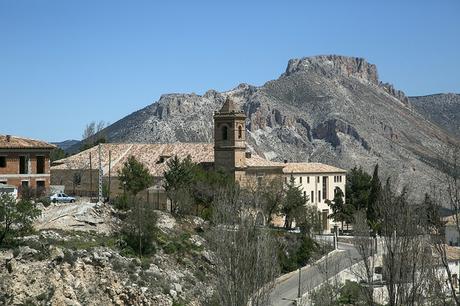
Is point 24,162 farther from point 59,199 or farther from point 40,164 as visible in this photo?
point 59,199

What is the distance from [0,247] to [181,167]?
22207 millimetres

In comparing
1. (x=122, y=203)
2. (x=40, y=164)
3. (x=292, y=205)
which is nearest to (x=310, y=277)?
(x=122, y=203)

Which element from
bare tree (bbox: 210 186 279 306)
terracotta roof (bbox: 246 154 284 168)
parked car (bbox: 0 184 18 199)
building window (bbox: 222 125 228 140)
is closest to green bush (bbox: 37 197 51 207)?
parked car (bbox: 0 184 18 199)

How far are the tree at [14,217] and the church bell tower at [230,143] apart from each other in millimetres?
26382

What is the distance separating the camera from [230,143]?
6481 cm

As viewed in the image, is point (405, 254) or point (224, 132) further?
point (224, 132)

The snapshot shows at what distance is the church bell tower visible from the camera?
64625mm

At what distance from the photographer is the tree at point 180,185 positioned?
5325 cm

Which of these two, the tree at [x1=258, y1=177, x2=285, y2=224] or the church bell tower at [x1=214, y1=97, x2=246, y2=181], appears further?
the church bell tower at [x1=214, y1=97, x2=246, y2=181]

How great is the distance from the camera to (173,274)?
42219 millimetres

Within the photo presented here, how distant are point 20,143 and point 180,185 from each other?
485 inches

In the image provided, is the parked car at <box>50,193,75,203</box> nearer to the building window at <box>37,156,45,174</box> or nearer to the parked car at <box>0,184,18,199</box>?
the building window at <box>37,156,45,174</box>

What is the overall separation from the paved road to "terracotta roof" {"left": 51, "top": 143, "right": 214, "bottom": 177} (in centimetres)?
1960

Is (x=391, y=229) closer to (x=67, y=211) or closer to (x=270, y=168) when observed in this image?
(x=67, y=211)
